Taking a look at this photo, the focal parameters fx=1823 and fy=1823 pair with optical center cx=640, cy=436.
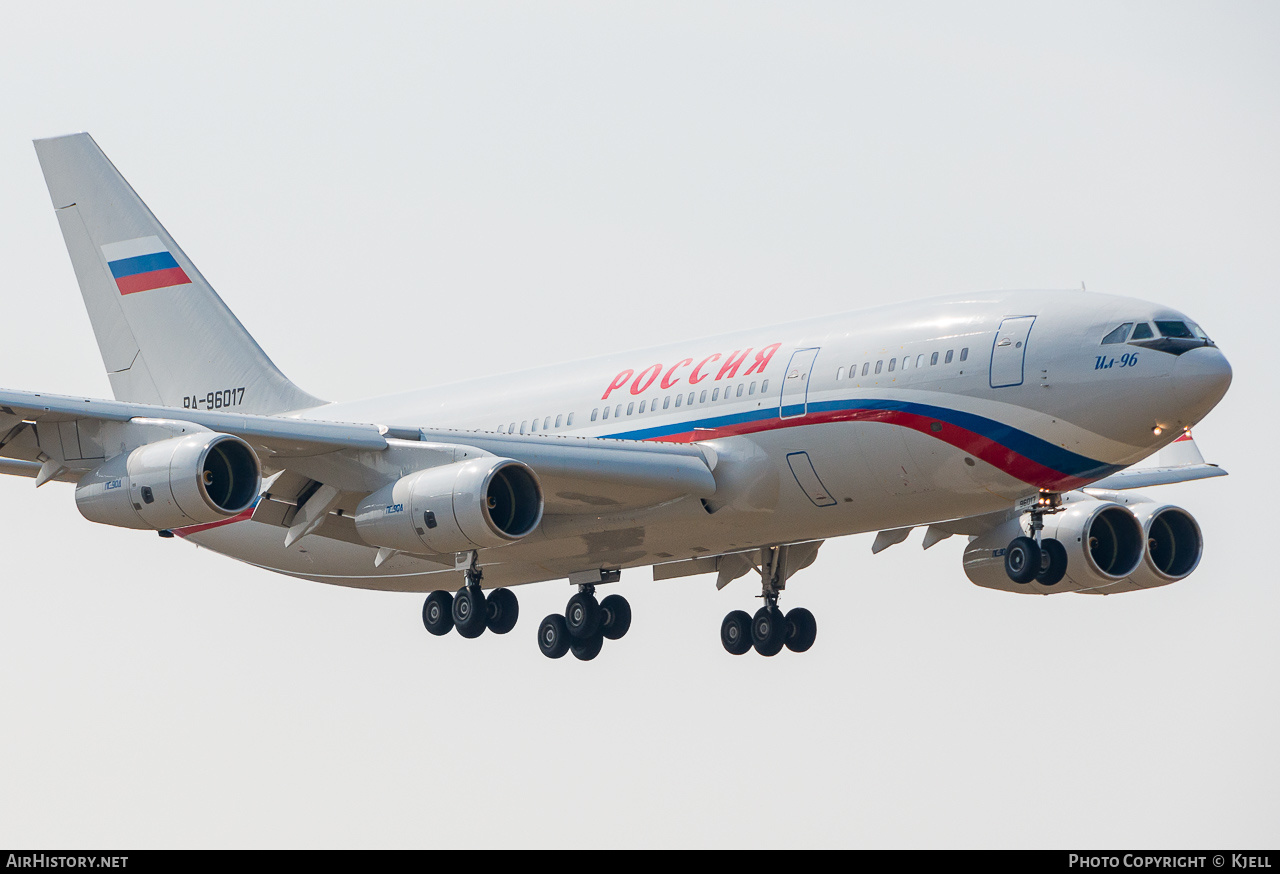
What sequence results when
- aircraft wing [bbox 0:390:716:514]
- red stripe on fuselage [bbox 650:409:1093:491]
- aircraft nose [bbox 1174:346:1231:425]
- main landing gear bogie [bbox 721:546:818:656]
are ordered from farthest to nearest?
main landing gear bogie [bbox 721:546:818:656] → aircraft wing [bbox 0:390:716:514] → red stripe on fuselage [bbox 650:409:1093:491] → aircraft nose [bbox 1174:346:1231:425]

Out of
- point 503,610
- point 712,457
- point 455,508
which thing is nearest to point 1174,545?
point 712,457

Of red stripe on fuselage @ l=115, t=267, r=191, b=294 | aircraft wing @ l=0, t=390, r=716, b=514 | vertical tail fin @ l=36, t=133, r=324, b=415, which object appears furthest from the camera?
red stripe on fuselage @ l=115, t=267, r=191, b=294

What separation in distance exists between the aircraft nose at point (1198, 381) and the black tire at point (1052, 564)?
3.48 metres

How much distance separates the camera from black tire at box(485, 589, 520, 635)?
3534 cm

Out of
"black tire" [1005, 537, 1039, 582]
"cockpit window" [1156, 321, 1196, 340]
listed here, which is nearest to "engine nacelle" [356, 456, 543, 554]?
"black tire" [1005, 537, 1039, 582]

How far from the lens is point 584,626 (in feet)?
123

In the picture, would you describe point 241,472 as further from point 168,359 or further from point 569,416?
point 168,359

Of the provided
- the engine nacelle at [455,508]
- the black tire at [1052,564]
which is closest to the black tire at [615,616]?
the engine nacelle at [455,508]

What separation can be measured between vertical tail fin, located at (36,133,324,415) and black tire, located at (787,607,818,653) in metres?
11.9

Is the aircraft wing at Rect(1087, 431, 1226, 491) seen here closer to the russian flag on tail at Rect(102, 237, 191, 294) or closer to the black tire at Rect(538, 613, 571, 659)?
the black tire at Rect(538, 613, 571, 659)

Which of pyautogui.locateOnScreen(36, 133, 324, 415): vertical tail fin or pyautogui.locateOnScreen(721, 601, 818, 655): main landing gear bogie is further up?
pyautogui.locateOnScreen(36, 133, 324, 415): vertical tail fin

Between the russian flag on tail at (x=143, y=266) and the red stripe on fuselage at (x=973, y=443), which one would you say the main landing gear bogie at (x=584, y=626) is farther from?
the russian flag on tail at (x=143, y=266)
